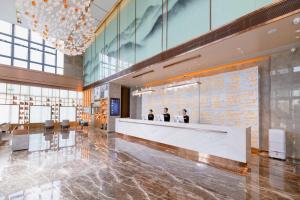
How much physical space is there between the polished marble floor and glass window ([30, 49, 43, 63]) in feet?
32.0

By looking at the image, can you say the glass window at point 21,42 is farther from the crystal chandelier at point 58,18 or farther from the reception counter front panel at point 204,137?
the reception counter front panel at point 204,137

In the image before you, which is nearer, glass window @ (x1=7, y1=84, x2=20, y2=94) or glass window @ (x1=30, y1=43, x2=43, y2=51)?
glass window @ (x1=7, y1=84, x2=20, y2=94)

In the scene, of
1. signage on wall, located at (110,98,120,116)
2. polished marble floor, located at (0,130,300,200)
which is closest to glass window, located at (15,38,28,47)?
signage on wall, located at (110,98,120,116)

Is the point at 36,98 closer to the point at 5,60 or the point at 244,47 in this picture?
the point at 5,60

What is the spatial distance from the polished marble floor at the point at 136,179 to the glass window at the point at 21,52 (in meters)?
9.60

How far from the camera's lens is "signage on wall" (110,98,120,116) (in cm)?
960

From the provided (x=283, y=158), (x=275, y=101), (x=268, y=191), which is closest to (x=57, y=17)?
(x=268, y=191)

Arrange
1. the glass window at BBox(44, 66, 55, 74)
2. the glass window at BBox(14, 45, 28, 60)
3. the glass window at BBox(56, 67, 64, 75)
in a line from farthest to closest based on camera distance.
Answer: the glass window at BBox(56, 67, 64, 75) → the glass window at BBox(44, 66, 55, 74) → the glass window at BBox(14, 45, 28, 60)

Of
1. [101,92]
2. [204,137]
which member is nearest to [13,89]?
[101,92]

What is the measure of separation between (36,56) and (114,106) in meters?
7.88

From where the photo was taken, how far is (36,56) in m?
11.6

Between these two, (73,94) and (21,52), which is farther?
(73,94)

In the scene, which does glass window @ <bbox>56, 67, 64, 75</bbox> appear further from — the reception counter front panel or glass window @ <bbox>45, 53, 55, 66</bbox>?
the reception counter front panel

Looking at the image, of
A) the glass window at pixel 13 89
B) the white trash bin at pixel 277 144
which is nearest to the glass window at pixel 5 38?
the glass window at pixel 13 89
